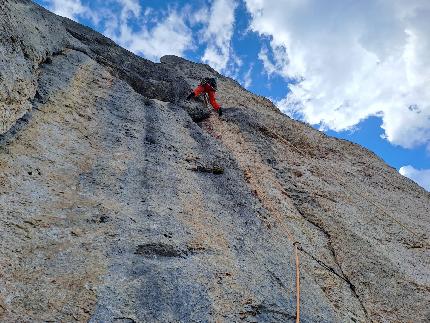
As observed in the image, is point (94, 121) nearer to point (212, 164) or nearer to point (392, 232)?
point (212, 164)

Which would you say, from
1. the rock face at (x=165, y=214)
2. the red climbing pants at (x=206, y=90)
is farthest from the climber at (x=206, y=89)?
the rock face at (x=165, y=214)

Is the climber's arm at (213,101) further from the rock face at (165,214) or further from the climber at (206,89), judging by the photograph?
the rock face at (165,214)

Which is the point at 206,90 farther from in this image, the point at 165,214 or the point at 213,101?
the point at 165,214

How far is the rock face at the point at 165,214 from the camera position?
200 inches

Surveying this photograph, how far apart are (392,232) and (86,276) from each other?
6.78 meters

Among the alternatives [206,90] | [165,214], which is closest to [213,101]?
[206,90]

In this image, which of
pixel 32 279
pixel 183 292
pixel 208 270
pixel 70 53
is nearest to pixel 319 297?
pixel 208 270

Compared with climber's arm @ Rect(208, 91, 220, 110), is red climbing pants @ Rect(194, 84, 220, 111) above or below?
above

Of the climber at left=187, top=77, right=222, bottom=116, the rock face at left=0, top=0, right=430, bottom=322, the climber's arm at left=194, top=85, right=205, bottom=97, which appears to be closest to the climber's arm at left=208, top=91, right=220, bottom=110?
the climber at left=187, top=77, right=222, bottom=116

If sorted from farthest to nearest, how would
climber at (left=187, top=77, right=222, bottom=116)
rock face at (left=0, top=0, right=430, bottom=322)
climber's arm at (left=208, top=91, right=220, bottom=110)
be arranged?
climber at (left=187, top=77, right=222, bottom=116), climber's arm at (left=208, top=91, right=220, bottom=110), rock face at (left=0, top=0, right=430, bottom=322)

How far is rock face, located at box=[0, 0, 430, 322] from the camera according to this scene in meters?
5.08

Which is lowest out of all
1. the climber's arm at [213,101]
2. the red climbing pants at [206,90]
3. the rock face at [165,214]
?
the rock face at [165,214]

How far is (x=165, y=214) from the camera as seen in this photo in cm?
665

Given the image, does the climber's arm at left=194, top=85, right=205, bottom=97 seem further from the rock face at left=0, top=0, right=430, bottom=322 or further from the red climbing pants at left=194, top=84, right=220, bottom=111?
the rock face at left=0, top=0, right=430, bottom=322
